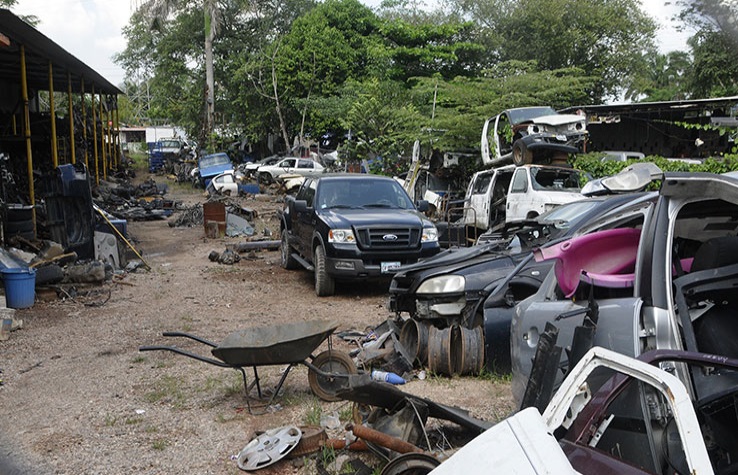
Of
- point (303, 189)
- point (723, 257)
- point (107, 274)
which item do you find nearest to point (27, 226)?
point (107, 274)

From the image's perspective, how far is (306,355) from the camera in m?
5.25

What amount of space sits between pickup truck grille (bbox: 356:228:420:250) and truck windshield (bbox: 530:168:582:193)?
14.4 feet

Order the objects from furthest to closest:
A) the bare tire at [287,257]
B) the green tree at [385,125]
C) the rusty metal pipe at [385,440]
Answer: the green tree at [385,125]
the bare tire at [287,257]
the rusty metal pipe at [385,440]

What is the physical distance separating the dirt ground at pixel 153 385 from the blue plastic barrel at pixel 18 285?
0.15 m

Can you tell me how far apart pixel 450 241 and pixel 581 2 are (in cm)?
2458

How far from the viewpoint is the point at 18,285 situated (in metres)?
8.80

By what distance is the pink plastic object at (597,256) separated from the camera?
399cm

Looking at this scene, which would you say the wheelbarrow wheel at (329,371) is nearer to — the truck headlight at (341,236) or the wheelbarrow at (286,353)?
the wheelbarrow at (286,353)

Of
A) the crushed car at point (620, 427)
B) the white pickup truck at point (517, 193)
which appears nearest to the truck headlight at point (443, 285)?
the crushed car at point (620, 427)

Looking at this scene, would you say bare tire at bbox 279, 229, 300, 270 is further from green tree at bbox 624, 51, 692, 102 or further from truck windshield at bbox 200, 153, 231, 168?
green tree at bbox 624, 51, 692, 102

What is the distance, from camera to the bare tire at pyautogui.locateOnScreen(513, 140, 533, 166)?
564 inches

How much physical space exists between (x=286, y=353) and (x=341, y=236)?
14.8 ft

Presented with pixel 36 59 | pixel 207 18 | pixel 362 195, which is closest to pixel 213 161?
pixel 207 18

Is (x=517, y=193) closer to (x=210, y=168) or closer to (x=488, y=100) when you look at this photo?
(x=488, y=100)
